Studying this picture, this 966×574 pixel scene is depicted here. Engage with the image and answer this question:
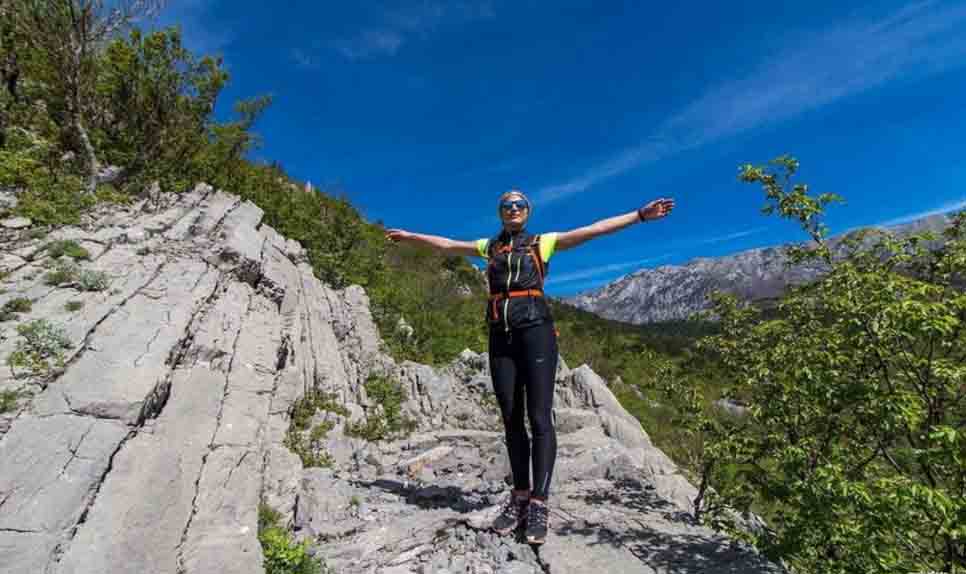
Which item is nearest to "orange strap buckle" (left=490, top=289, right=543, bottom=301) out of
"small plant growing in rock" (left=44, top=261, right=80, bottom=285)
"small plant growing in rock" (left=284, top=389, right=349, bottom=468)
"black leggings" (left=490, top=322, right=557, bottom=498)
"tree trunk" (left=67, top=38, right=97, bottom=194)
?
"black leggings" (left=490, top=322, right=557, bottom=498)

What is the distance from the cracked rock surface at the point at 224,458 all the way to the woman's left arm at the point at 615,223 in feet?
8.81

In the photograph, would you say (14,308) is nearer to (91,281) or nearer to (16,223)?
(91,281)

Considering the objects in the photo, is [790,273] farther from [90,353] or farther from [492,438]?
[90,353]

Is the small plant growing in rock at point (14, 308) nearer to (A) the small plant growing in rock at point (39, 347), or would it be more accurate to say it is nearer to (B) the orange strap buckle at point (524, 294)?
(A) the small plant growing in rock at point (39, 347)

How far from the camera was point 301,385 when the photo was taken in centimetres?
811

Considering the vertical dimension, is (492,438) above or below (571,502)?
above

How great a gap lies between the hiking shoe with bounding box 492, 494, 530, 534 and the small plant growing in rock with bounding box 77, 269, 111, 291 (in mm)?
5729

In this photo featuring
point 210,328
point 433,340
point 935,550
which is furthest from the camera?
point 433,340

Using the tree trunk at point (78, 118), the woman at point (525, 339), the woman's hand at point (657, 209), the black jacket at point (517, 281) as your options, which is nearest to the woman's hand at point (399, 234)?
the woman at point (525, 339)

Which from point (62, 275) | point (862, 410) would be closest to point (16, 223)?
point (62, 275)

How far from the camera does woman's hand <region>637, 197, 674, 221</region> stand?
412cm

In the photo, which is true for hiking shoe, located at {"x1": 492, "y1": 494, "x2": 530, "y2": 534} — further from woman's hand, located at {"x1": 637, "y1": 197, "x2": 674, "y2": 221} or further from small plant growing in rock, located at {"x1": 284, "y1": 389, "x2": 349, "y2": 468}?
small plant growing in rock, located at {"x1": 284, "y1": 389, "x2": 349, "y2": 468}

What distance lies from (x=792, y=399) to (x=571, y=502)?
8.66ft

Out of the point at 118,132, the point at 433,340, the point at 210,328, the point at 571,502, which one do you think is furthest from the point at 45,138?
the point at 571,502
